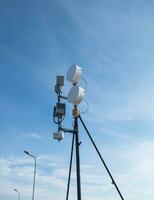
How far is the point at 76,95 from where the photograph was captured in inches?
779

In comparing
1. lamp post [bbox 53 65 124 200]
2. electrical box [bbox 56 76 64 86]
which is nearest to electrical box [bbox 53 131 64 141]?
lamp post [bbox 53 65 124 200]

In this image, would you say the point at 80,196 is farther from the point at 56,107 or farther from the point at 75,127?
the point at 56,107

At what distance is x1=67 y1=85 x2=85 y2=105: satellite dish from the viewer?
19.8m

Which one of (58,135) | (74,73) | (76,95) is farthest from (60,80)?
(58,135)

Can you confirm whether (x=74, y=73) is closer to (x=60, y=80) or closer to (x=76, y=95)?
(x=60, y=80)

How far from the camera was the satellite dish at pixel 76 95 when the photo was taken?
64.8ft

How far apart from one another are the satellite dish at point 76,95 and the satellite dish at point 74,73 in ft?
1.75

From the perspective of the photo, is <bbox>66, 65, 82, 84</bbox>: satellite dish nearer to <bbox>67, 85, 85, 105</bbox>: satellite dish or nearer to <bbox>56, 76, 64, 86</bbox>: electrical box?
<bbox>56, 76, 64, 86</bbox>: electrical box

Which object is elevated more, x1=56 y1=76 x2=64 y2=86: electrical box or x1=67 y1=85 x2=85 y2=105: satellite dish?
x1=56 y1=76 x2=64 y2=86: electrical box

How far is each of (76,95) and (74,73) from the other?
1.38 meters

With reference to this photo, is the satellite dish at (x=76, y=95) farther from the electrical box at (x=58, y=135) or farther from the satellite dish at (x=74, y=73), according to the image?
the electrical box at (x=58, y=135)

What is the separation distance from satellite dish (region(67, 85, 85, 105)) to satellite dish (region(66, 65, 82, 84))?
0.53 m

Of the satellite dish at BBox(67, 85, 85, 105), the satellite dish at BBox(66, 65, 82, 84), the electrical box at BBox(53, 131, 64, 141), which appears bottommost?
the electrical box at BBox(53, 131, 64, 141)

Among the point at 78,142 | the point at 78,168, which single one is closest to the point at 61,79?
the point at 78,142
